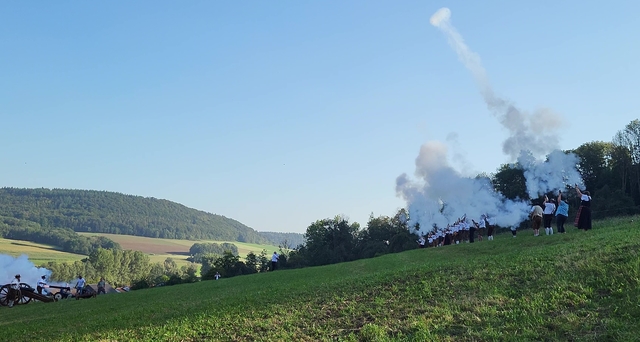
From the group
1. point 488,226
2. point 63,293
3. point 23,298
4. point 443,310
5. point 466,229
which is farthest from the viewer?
point 466,229

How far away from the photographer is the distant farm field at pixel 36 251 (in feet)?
414

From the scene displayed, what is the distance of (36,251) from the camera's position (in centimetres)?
13712

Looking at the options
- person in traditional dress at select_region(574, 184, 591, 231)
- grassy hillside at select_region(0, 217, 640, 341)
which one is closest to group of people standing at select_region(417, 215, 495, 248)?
person in traditional dress at select_region(574, 184, 591, 231)

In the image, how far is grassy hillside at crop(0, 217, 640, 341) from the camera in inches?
347

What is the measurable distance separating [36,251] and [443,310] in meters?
154

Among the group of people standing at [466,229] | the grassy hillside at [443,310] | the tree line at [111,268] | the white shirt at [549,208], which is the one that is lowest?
the tree line at [111,268]

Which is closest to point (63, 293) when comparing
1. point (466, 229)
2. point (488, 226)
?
point (466, 229)

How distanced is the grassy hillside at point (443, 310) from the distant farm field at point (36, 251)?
12494 centimetres

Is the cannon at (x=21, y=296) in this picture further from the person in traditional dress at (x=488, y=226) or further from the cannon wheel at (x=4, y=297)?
the person in traditional dress at (x=488, y=226)

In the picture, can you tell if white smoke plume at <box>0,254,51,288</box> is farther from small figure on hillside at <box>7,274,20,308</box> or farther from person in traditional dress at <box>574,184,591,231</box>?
person in traditional dress at <box>574,184,591,231</box>

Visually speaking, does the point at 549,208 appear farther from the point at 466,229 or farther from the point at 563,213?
the point at 466,229

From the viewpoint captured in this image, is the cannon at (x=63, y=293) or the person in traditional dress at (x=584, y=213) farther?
the cannon at (x=63, y=293)

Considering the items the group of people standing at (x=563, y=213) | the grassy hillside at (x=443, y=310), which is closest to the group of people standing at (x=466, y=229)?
the group of people standing at (x=563, y=213)

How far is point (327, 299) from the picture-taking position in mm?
13945
